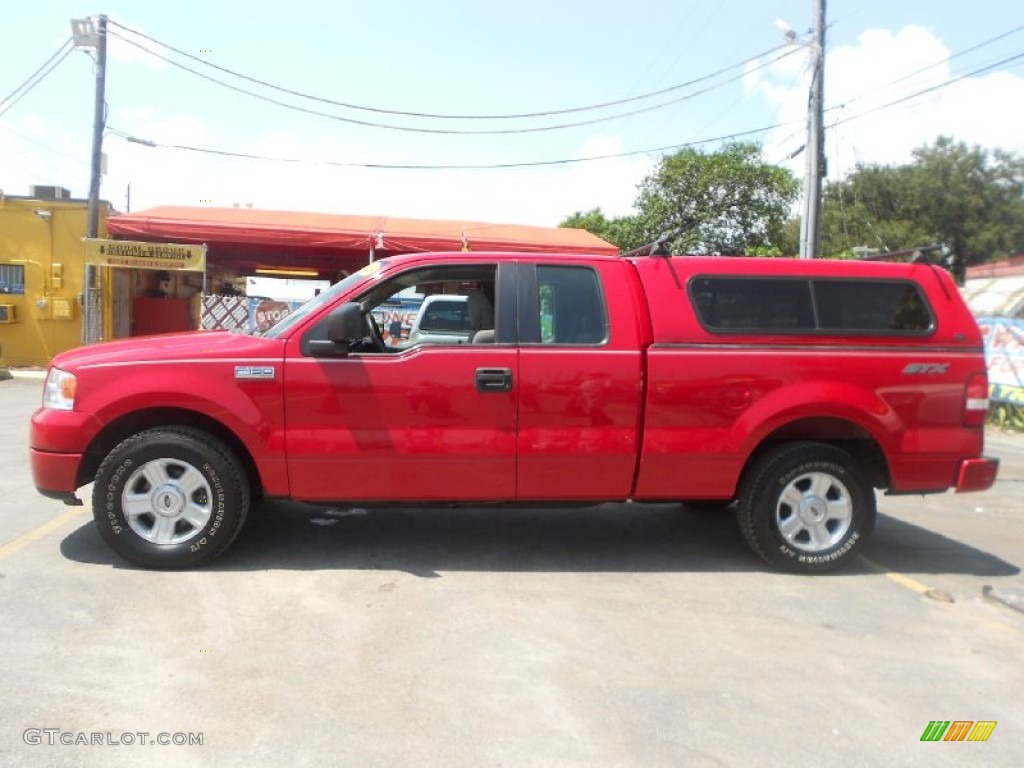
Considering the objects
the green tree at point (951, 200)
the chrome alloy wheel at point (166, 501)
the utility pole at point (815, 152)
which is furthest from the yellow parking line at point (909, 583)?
the green tree at point (951, 200)

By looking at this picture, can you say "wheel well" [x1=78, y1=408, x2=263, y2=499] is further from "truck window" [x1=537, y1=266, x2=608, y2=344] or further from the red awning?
the red awning

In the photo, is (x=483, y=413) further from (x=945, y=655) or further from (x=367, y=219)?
(x=367, y=219)

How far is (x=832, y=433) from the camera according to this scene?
5.05 m

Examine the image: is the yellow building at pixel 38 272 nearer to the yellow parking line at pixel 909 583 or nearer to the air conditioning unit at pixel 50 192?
the air conditioning unit at pixel 50 192

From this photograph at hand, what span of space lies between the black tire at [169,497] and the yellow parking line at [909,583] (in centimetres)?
409

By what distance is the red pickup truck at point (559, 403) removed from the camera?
4.55m

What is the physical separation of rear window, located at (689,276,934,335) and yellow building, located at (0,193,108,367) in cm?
1788

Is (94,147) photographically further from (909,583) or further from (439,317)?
(909,583)

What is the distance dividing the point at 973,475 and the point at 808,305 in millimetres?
1508

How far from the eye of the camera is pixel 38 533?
5336 mm

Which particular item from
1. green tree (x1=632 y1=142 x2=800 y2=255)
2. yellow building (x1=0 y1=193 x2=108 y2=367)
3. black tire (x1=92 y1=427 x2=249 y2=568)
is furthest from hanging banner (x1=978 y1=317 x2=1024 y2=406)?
yellow building (x1=0 y1=193 x2=108 y2=367)

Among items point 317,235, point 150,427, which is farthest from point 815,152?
point 150,427

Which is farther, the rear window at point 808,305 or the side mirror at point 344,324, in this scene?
the rear window at point 808,305

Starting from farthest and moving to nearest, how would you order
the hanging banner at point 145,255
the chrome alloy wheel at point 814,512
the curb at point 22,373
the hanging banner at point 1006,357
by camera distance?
the curb at point 22,373
the hanging banner at point 145,255
the hanging banner at point 1006,357
the chrome alloy wheel at point 814,512
